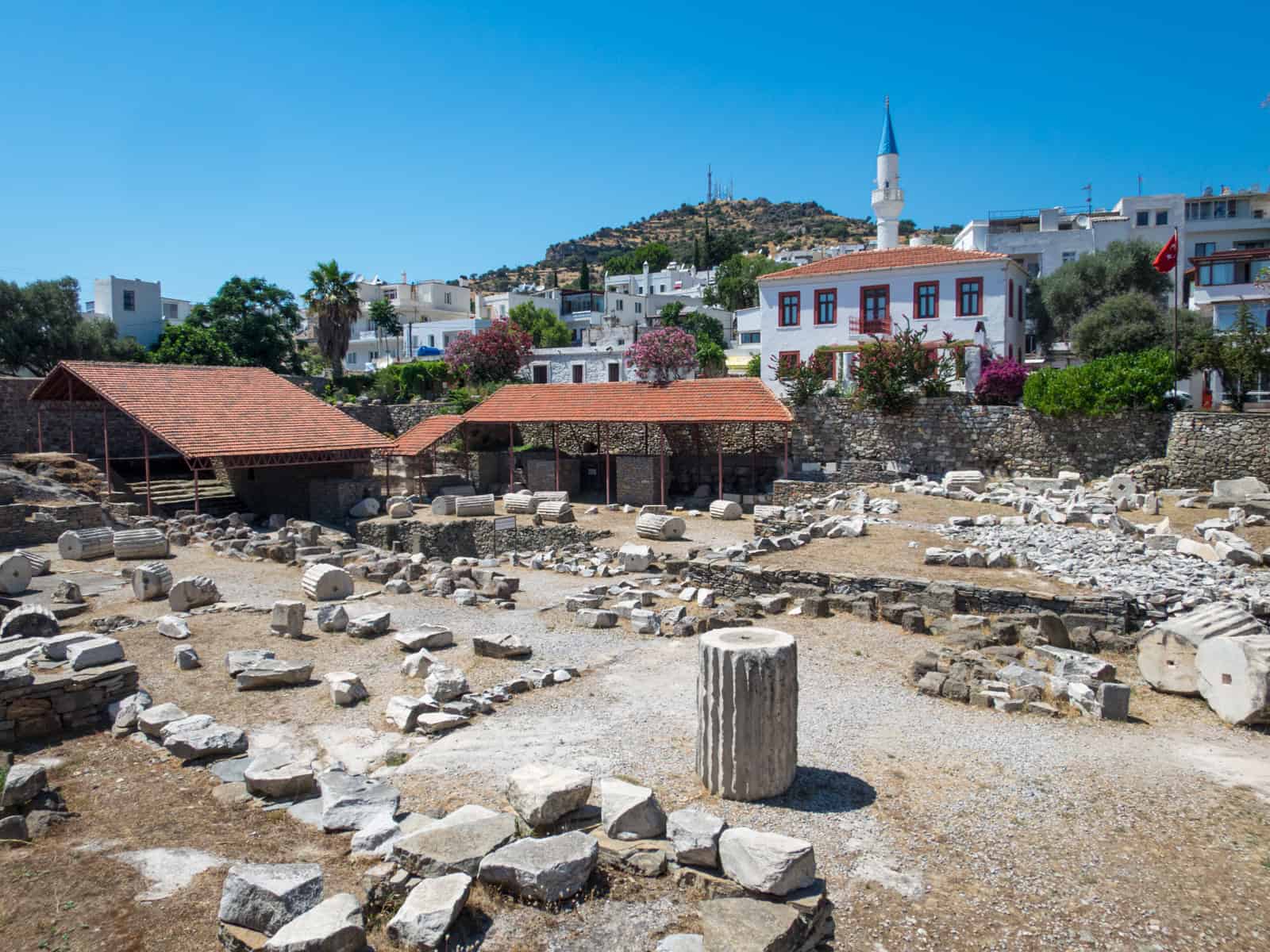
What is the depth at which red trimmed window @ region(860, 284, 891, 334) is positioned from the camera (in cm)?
3725

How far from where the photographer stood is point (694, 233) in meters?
143

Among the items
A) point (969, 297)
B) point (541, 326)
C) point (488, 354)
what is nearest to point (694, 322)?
point (541, 326)

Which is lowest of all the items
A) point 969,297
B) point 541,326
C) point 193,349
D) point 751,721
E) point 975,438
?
point 751,721

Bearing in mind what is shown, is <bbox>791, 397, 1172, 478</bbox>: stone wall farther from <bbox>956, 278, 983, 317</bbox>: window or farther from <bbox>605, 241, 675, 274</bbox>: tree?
<bbox>605, 241, 675, 274</bbox>: tree

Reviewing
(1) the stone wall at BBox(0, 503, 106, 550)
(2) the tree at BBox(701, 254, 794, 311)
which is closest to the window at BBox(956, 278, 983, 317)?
(1) the stone wall at BBox(0, 503, 106, 550)

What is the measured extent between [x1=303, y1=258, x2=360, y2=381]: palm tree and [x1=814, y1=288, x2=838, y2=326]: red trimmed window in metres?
27.7

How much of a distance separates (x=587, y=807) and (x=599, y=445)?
29.0 meters

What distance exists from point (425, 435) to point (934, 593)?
2397 centimetres

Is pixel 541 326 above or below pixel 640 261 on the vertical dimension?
below

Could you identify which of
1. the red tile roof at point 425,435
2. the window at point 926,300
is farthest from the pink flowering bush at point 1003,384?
the red tile roof at point 425,435

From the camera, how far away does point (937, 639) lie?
1410cm

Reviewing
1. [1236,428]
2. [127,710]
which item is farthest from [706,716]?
[1236,428]

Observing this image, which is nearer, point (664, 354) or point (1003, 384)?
point (1003, 384)

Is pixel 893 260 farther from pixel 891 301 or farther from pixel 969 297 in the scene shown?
pixel 969 297
